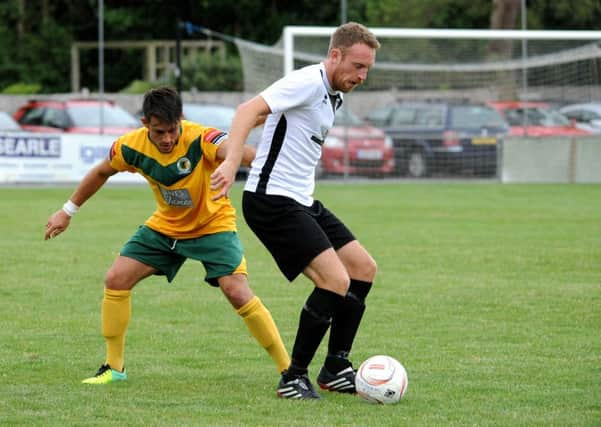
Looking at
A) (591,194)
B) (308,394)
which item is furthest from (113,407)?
(591,194)

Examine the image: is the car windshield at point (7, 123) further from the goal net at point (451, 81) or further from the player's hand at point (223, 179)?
the player's hand at point (223, 179)

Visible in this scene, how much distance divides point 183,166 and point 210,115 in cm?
1865

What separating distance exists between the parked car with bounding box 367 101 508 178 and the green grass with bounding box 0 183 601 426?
9.70m

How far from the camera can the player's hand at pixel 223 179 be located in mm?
5453

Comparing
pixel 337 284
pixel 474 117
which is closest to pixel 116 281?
pixel 337 284

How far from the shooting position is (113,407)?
5.80 meters

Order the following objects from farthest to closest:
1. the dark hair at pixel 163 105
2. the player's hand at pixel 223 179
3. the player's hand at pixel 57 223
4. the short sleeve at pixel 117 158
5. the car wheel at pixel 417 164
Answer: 1. the car wheel at pixel 417 164
2. the player's hand at pixel 57 223
3. the short sleeve at pixel 117 158
4. the dark hair at pixel 163 105
5. the player's hand at pixel 223 179

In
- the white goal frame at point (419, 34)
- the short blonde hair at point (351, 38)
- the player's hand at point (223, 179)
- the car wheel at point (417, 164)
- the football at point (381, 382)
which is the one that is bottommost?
the car wheel at point (417, 164)

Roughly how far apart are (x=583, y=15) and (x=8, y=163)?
25276mm

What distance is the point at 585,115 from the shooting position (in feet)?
83.2

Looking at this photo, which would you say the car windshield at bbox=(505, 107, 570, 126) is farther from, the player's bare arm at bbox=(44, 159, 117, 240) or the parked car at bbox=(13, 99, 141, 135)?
the player's bare arm at bbox=(44, 159, 117, 240)

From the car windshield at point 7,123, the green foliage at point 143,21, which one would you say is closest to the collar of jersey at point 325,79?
the car windshield at point 7,123

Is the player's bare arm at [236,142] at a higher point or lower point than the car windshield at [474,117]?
higher

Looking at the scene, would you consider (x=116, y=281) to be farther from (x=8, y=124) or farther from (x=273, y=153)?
(x=8, y=124)
